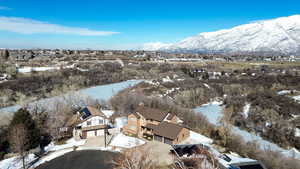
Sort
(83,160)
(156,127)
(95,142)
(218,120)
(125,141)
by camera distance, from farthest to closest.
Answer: (218,120)
(156,127)
(125,141)
(95,142)
(83,160)

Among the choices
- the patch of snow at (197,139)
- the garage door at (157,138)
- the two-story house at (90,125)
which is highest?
the two-story house at (90,125)

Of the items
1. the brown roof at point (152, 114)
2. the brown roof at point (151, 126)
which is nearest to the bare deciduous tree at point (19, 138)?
the brown roof at point (151, 126)

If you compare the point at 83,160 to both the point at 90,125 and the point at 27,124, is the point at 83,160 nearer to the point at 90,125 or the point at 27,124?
the point at 90,125

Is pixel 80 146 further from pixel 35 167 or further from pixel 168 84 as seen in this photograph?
pixel 168 84

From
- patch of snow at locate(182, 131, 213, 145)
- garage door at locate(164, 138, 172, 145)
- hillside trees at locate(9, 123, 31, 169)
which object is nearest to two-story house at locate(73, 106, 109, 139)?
hillside trees at locate(9, 123, 31, 169)

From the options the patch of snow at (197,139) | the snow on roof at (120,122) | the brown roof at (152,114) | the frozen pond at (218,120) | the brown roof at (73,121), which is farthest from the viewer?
the snow on roof at (120,122)

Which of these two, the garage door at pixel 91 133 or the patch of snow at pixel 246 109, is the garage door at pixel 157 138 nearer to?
the garage door at pixel 91 133

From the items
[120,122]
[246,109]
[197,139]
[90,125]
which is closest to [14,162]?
[90,125]
